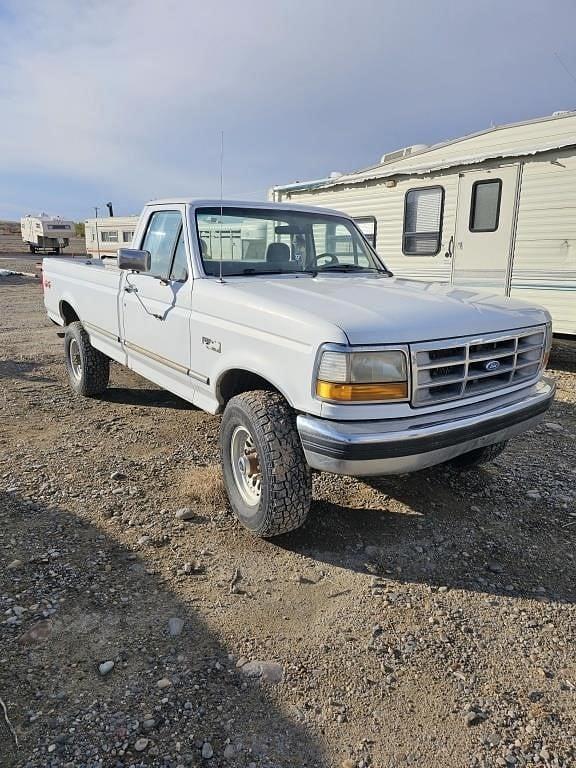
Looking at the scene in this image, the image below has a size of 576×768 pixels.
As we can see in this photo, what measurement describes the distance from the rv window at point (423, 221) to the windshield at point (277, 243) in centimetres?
362

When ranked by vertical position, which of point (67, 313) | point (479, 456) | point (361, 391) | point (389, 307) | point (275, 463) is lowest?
point (479, 456)

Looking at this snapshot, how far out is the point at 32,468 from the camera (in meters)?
4.16

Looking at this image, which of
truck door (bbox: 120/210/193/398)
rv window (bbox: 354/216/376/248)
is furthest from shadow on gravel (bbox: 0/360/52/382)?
rv window (bbox: 354/216/376/248)

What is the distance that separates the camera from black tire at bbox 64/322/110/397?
5.75 meters

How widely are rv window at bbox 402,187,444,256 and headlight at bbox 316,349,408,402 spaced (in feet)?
19.3

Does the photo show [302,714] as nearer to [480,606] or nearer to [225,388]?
[480,606]

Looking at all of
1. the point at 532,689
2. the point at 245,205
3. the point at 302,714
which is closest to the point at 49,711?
the point at 302,714

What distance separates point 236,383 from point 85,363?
2.78 meters

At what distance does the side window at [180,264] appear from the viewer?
A: 399 centimetres

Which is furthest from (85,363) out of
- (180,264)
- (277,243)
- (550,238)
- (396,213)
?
(550,238)

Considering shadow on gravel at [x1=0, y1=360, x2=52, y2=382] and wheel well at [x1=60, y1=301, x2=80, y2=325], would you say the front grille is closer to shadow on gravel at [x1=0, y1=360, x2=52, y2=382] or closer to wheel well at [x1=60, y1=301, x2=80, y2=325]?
wheel well at [x1=60, y1=301, x2=80, y2=325]

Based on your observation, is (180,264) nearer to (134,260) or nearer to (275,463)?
(134,260)

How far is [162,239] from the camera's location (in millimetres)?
4457

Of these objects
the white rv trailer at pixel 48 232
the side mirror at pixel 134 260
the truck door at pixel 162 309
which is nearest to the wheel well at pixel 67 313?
the truck door at pixel 162 309
